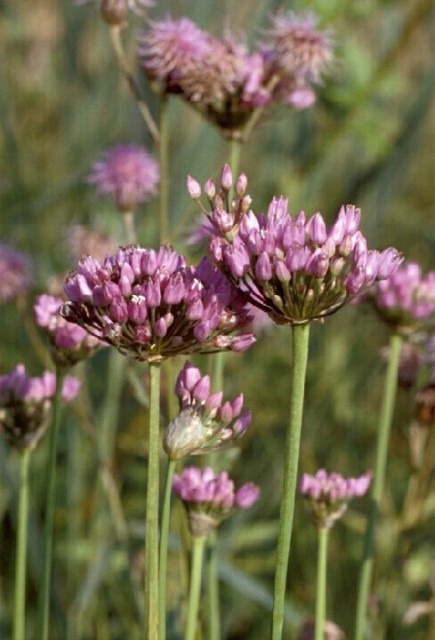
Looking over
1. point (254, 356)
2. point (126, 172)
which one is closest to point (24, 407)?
point (126, 172)

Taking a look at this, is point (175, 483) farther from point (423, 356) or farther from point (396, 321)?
point (423, 356)

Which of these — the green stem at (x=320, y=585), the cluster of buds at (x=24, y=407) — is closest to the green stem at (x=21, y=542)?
the cluster of buds at (x=24, y=407)

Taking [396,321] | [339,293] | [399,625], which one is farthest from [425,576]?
[339,293]

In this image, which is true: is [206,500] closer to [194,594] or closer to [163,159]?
[194,594]

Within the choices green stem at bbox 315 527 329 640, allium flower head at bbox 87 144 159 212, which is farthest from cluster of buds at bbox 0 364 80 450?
allium flower head at bbox 87 144 159 212

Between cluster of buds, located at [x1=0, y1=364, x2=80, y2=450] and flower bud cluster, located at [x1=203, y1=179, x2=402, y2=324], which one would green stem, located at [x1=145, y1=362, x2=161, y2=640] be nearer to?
flower bud cluster, located at [x1=203, y1=179, x2=402, y2=324]

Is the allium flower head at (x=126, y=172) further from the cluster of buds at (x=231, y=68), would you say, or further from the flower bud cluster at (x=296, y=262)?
the flower bud cluster at (x=296, y=262)
